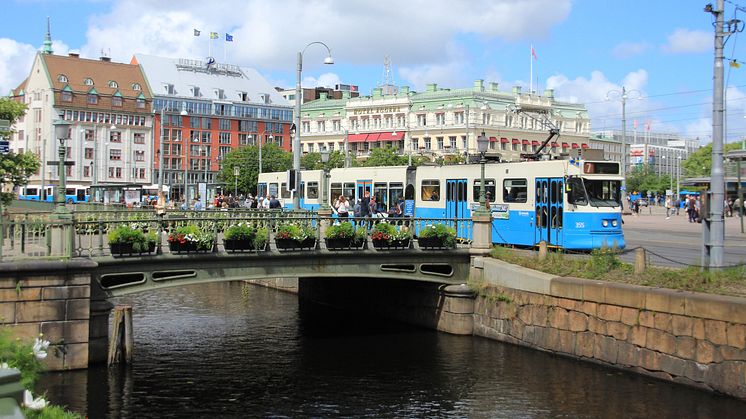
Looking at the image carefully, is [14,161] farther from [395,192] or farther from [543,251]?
[543,251]

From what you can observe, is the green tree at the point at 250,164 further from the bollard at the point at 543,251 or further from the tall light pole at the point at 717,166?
the tall light pole at the point at 717,166

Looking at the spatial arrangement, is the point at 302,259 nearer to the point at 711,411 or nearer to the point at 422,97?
the point at 711,411

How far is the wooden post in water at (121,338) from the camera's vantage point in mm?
22250

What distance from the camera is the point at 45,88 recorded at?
395 ft

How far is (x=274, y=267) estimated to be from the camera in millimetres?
24875

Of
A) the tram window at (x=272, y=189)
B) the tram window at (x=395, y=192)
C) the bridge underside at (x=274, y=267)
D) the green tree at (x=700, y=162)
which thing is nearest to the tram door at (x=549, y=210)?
the bridge underside at (x=274, y=267)

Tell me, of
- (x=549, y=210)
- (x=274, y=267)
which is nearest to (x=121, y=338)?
(x=274, y=267)

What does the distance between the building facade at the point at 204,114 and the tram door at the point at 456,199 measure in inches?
3844

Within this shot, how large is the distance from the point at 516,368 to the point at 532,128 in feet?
362

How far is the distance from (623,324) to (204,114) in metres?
118

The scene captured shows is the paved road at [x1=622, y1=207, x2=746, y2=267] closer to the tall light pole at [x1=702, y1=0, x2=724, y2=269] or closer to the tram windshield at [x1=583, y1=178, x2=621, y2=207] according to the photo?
the tall light pole at [x1=702, y1=0, x2=724, y2=269]

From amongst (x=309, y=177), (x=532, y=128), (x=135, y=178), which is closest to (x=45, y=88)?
(x=135, y=178)

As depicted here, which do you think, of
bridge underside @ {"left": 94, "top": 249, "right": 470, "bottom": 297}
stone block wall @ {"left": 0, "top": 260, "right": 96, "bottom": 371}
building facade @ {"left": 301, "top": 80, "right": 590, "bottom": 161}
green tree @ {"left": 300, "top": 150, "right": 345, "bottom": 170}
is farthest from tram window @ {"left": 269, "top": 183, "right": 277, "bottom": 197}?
building facade @ {"left": 301, "top": 80, "right": 590, "bottom": 161}

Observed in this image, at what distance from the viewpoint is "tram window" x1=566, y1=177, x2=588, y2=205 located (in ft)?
92.4
